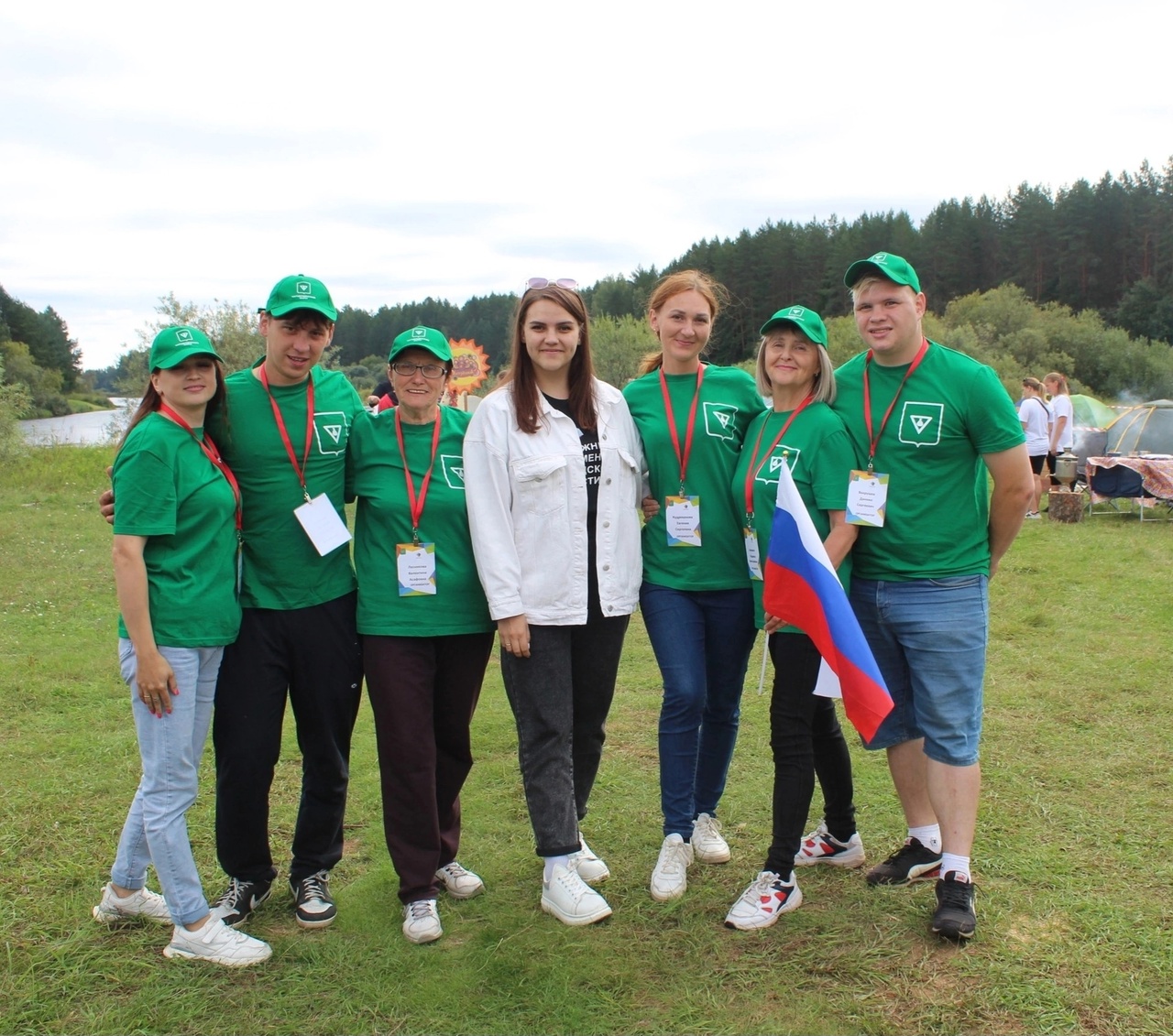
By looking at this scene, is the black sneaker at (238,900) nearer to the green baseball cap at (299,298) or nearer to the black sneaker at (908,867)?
the green baseball cap at (299,298)

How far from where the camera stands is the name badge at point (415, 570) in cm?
Answer: 303

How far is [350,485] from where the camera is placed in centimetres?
319

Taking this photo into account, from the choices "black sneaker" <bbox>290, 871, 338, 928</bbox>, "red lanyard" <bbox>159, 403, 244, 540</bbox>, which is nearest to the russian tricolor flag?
"red lanyard" <bbox>159, 403, 244, 540</bbox>

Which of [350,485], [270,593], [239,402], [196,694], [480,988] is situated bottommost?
[480,988]

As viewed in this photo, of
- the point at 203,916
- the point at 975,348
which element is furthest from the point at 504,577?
the point at 975,348

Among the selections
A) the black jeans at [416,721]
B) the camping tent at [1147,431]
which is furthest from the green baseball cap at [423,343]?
the camping tent at [1147,431]

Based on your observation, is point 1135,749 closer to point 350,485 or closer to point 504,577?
point 504,577

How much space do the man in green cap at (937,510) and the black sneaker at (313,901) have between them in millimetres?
1990

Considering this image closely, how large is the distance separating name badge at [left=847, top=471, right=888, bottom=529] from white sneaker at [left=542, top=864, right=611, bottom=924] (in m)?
1.52

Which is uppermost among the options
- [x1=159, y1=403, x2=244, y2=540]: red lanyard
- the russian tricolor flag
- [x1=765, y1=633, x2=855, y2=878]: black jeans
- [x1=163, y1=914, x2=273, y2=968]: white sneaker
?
[x1=159, y1=403, x2=244, y2=540]: red lanyard

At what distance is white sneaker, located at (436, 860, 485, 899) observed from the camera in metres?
3.34

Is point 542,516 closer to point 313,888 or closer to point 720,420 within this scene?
point 720,420

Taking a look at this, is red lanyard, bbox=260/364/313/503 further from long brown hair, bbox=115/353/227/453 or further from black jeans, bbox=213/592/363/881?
black jeans, bbox=213/592/363/881

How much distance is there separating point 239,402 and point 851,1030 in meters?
2.58
